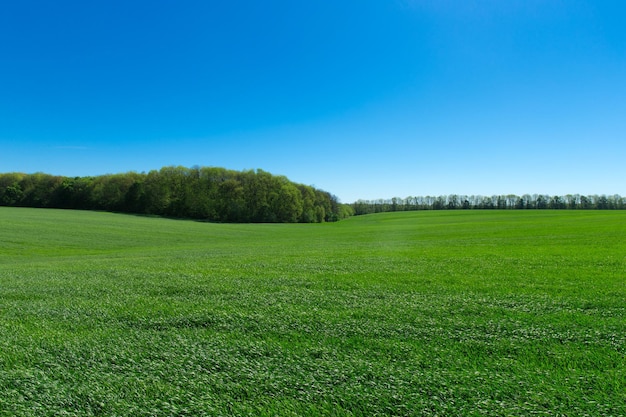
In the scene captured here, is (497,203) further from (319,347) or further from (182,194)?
(319,347)

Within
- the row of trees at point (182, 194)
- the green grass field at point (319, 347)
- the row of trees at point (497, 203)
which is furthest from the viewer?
the row of trees at point (497, 203)

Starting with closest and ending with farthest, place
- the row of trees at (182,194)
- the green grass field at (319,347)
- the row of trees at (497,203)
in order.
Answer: the green grass field at (319,347)
the row of trees at (182,194)
the row of trees at (497,203)

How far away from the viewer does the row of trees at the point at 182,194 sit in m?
67.2

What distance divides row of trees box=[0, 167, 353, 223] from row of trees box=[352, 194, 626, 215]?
63.2 m

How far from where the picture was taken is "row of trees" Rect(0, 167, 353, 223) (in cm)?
6719

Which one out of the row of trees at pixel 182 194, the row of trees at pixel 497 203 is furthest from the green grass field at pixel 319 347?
the row of trees at pixel 497 203

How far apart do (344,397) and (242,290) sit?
4.35m

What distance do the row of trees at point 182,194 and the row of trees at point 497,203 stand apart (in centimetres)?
6321

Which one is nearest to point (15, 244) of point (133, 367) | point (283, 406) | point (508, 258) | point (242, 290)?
point (242, 290)

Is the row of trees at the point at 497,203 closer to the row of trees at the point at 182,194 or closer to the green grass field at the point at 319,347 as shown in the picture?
the row of trees at the point at 182,194

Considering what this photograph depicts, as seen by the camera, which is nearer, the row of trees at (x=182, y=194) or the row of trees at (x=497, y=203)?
the row of trees at (x=182, y=194)

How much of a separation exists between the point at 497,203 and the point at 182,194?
4503 inches

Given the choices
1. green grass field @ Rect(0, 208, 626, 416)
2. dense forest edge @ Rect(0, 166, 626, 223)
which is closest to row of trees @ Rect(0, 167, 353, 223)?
dense forest edge @ Rect(0, 166, 626, 223)

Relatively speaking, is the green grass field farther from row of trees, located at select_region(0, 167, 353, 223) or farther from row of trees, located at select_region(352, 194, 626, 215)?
row of trees, located at select_region(352, 194, 626, 215)
